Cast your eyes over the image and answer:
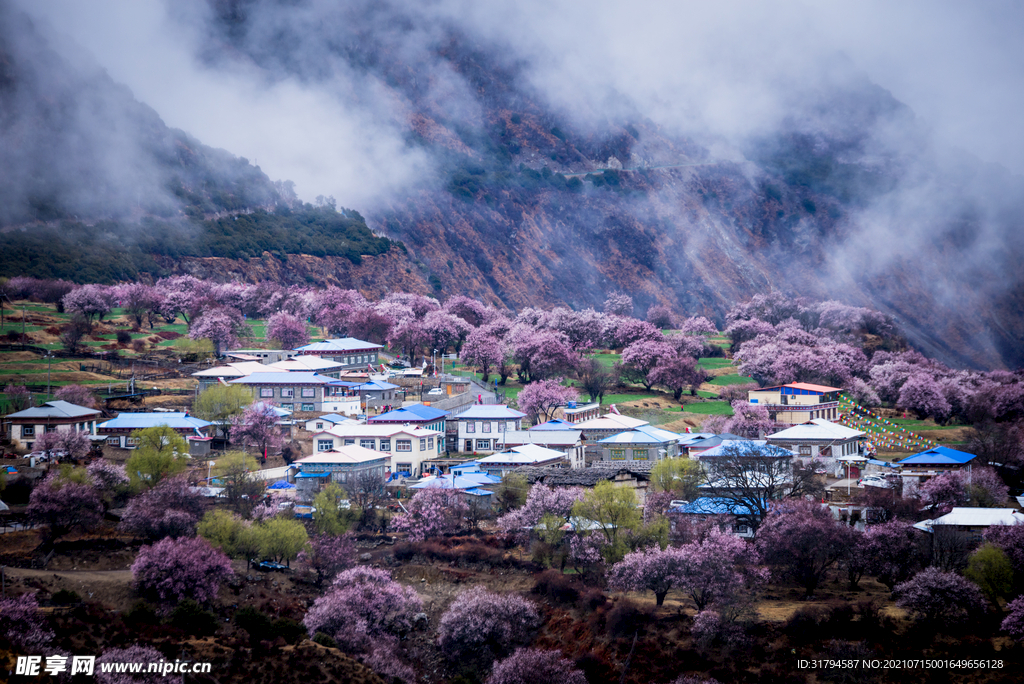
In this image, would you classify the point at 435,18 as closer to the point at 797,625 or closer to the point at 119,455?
the point at 119,455

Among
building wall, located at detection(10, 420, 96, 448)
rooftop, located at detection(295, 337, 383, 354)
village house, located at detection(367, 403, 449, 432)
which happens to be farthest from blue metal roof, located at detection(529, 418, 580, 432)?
building wall, located at detection(10, 420, 96, 448)

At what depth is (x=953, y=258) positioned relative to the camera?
553ft

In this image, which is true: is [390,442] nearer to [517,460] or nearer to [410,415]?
[410,415]

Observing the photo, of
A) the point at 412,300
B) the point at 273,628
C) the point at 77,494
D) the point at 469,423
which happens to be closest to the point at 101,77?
the point at 412,300

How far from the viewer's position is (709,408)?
6550 cm

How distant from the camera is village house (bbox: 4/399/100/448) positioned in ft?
159

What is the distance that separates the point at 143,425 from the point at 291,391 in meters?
11.4

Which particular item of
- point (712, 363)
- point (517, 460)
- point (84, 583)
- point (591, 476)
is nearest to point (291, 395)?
point (517, 460)

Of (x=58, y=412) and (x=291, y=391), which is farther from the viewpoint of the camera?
(x=291, y=391)

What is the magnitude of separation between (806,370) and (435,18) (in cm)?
14761

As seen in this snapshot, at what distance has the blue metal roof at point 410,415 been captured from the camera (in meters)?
53.9

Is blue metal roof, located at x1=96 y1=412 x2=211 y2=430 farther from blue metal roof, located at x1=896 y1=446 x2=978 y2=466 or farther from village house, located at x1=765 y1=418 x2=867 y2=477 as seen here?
blue metal roof, located at x1=896 y1=446 x2=978 y2=466

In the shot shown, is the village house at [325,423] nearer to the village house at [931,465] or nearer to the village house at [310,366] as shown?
the village house at [310,366]

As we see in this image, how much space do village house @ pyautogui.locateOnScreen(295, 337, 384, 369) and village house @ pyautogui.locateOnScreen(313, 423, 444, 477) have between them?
2027 cm
